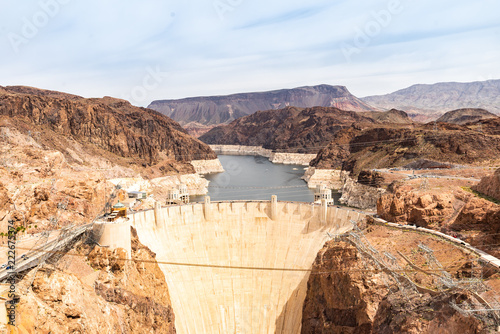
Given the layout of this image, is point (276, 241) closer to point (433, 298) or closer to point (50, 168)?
point (433, 298)

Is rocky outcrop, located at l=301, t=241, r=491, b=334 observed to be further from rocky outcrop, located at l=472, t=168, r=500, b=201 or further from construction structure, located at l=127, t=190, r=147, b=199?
construction structure, located at l=127, t=190, r=147, b=199

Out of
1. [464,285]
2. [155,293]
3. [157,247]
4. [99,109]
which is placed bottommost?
[155,293]

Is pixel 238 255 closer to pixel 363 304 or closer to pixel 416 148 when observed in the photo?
pixel 363 304

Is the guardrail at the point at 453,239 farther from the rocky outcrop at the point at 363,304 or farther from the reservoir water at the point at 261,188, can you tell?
the reservoir water at the point at 261,188

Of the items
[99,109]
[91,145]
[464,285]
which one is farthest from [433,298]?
[99,109]

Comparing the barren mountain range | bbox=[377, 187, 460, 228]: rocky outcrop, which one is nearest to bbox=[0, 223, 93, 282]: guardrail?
bbox=[377, 187, 460, 228]: rocky outcrop

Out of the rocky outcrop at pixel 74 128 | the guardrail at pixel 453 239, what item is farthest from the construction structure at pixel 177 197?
the guardrail at pixel 453 239

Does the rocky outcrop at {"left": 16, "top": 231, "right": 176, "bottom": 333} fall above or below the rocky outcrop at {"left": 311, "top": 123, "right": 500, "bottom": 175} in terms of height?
below
